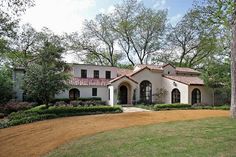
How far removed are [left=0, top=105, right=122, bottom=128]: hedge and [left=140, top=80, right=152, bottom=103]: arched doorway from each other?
999cm

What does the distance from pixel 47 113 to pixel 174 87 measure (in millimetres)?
16380

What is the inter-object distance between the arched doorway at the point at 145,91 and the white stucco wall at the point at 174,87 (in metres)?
1.88

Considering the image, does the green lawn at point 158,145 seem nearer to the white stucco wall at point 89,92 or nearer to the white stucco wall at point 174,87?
the white stucco wall at point 174,87

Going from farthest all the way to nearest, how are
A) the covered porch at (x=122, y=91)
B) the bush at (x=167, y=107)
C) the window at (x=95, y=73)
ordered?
1. the window at (x=95, y=73)
2. the covered porch at (x=122, y=91)
3. the bush at (x=167, y=107)

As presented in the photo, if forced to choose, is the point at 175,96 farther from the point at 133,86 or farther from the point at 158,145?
the point at 158,145

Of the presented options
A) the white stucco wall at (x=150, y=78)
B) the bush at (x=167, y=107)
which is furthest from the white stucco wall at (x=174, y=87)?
the bush at (x=167, y=107)

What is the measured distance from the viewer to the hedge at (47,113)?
16391mm

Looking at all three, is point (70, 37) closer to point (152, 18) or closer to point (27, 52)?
point (27, 52)

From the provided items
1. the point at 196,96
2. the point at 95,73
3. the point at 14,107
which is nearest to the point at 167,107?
the point at 196,96

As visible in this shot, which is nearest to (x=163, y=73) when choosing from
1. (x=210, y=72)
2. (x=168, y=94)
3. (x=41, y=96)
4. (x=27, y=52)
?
(x=168, y=94)

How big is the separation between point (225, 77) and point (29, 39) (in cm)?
2581

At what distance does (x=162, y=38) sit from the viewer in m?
43.0

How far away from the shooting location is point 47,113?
62.0ft

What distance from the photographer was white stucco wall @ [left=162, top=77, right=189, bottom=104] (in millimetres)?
28214
